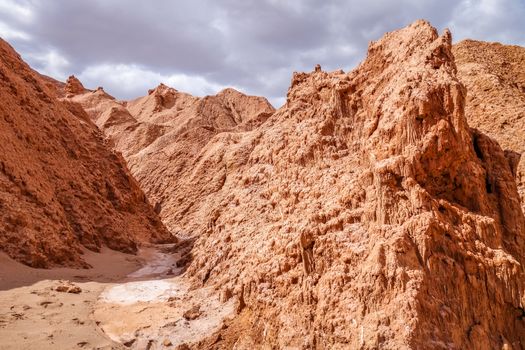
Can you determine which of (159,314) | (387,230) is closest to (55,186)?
(159,314)

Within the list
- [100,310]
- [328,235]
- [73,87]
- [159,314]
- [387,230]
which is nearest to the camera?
[387,230]

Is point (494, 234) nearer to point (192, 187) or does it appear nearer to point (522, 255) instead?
point (522, 255)

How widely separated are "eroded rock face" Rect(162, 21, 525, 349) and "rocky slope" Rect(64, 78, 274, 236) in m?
14.8

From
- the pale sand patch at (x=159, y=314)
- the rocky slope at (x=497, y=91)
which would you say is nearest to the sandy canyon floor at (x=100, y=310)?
the pale sand patch at (x=159, y=314)

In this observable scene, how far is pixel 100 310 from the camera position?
32.3 feet

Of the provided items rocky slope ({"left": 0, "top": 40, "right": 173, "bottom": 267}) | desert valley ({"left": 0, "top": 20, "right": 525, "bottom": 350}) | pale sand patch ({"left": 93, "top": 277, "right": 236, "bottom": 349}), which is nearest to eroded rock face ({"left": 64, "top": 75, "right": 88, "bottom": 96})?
rocky slope ({"left": 0, "top": 40, "right": 173, "bottom": 267})

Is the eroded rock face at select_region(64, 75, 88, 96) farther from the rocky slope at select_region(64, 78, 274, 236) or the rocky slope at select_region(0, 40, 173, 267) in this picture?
the rocky slope at select_region(0, 40, 173, 267)

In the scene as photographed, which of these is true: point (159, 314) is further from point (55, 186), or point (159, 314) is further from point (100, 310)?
point (55, 186)

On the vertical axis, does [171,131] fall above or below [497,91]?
above

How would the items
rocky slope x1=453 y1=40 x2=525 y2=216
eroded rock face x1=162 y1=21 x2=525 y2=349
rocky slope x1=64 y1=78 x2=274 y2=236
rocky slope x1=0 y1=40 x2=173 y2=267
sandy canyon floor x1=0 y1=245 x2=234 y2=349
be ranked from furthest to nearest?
rocky slope x1=64 y1=78 x2=274 y2=236 < rocky slope x1=0 y1=40 x2=173 y2=267 < rocky slope x1=453 y1=40 x2=525 y2=216 < sandy canyon floor x1=0 y1=245 x2=234 y2=349 < eroded rock face x1=162 y1=21 x2=525 y2=349

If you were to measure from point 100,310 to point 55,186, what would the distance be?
360 inches

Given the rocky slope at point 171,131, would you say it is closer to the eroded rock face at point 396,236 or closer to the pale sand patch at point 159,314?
the pale sand patch at point 159,314

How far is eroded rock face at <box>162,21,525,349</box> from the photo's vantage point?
619 centimetres

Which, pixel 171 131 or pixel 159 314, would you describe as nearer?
pixel 159 314
